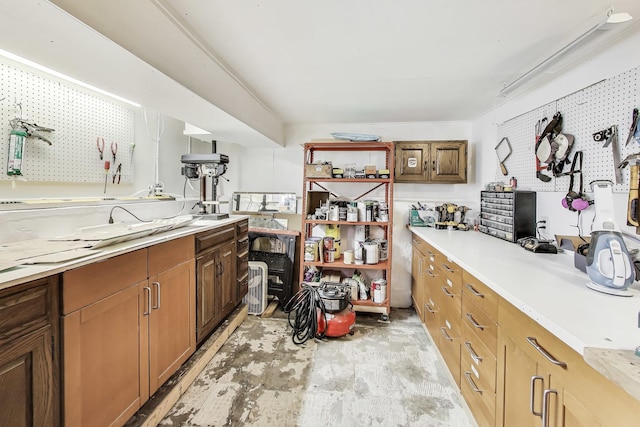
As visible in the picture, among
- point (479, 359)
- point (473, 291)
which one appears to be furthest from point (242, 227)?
point (479, 359)

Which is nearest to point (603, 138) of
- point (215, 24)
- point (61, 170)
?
point (215, 24)

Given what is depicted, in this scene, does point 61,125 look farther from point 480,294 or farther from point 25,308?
point 480,294

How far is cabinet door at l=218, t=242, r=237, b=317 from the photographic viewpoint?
238 cm

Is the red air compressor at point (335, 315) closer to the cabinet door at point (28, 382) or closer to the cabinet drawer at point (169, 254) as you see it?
the cabinet drawer at point (169, 254)

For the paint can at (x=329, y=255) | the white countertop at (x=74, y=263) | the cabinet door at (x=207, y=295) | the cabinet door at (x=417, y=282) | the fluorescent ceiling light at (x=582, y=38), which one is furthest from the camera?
the paint can at (x=329, y=255)

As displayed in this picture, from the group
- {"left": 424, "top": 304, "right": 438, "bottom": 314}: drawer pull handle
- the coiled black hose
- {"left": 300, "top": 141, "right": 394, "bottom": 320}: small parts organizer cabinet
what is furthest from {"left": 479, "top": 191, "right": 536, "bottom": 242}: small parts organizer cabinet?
the coiled black hose

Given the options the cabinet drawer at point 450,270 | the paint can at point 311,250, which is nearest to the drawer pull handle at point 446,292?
the cabinet drawer at point 450,270

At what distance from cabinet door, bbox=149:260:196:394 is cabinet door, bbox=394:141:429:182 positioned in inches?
92.1

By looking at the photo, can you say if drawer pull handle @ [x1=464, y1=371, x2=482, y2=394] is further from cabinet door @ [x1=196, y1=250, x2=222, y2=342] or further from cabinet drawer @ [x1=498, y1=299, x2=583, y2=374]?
cabinet door @ [x1=196, y1=250, x2=222, y2=342]

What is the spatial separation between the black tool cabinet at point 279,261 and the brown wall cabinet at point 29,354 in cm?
218

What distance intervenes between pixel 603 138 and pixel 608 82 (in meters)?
0.31

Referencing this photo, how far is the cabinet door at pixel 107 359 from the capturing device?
1.07m

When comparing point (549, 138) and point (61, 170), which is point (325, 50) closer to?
point (549, 138)

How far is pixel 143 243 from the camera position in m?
1.47
